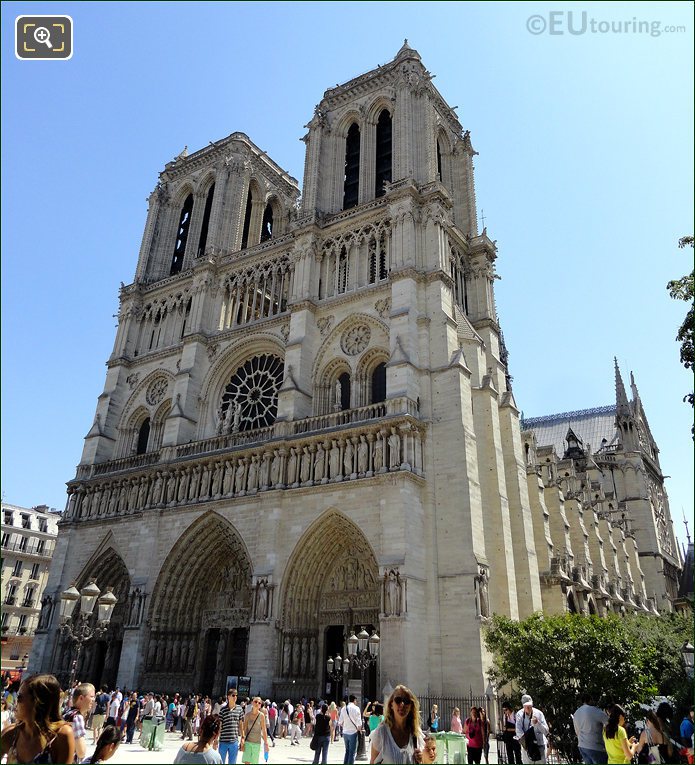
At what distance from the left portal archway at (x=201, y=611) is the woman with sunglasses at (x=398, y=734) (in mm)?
19121

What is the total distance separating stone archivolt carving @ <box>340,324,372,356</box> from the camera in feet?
82.4

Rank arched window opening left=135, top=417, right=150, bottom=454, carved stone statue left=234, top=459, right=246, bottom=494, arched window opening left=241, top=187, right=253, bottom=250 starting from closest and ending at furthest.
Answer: carved stone statue left=234, top=459, right=246, bottom=494, arched window opening left=135, top=417, right=150, bottom=454, arched window opening left=241, top=187, right=253, bottom=250

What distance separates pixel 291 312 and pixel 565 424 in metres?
36.3

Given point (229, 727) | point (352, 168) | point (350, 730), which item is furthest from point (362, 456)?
point (352, 168)

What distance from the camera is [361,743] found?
47.1 ft

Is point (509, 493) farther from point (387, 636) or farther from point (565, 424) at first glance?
point (565, 424)

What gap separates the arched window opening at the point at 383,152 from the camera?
29.9 m

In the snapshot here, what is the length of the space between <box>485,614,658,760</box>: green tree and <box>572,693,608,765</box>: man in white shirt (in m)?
5.64

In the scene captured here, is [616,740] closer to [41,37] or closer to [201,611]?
[41,37]

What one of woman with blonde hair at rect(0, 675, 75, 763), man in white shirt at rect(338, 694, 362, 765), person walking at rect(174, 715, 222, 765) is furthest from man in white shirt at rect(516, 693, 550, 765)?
woman with blonde hair at rect(0, 675, 75, 763)

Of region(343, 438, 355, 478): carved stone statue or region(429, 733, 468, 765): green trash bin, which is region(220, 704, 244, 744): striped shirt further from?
region(343, 438, 355, 478): carved stone statue

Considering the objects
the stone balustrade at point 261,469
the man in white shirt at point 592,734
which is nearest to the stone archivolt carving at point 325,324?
the stone balustrade at point 261,469

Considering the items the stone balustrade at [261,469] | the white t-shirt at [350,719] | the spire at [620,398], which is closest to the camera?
the white t-shirt at [350,719]

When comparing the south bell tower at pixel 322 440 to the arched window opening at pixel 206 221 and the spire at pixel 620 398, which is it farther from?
the spire at pixel 620 398
